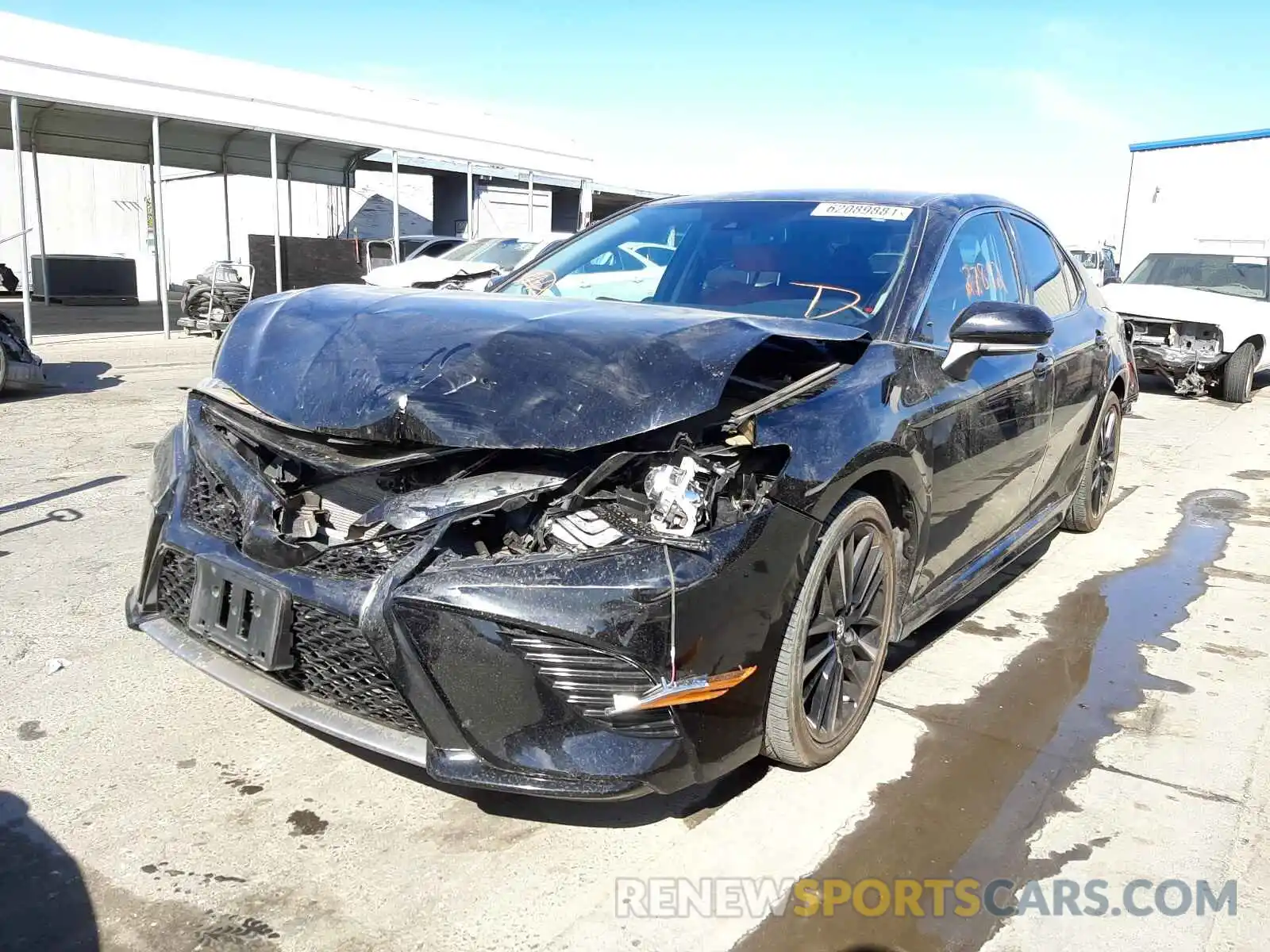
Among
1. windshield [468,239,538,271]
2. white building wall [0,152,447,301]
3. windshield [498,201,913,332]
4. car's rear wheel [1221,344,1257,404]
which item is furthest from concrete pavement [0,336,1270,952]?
white building wall [0,152,447,301]

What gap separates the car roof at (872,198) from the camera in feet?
12.3

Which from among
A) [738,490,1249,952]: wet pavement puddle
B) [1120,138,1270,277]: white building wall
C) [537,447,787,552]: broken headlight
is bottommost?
[738,490,1249,952]: wet pavement puddle

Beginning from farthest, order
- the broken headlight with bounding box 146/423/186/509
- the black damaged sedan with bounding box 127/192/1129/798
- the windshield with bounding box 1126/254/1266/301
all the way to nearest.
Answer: the windshield with bounding box 1126/254/1266/301 < the broken headlight with bounding box 146/423/186/509 < the black damaged sedan with bounding box 127/192/1129/798

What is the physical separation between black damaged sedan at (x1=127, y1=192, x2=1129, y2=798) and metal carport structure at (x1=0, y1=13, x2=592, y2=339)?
11838 mm

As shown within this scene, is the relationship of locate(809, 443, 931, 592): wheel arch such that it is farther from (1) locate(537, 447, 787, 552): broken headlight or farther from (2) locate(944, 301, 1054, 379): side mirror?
(2) locate(944, 301, 1054, 379): side mirror

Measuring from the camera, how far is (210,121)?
15.7 metres

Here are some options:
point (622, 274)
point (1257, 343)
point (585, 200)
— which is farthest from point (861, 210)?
point (585, 200)

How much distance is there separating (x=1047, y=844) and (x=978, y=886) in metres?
0.31

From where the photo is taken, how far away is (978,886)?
2500 mm

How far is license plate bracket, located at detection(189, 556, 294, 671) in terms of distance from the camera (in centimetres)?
239

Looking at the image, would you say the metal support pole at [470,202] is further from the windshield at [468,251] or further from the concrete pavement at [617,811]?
the concrete pavement at [617,811]

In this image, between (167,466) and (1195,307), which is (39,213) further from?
(167,466)

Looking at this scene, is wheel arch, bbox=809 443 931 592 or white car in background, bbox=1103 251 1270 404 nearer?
wheel arch, bbox=809 443 931 592

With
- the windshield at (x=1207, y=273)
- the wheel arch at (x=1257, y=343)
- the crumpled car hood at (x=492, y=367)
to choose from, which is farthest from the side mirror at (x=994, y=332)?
the windshield at (x=1207, y=273)
